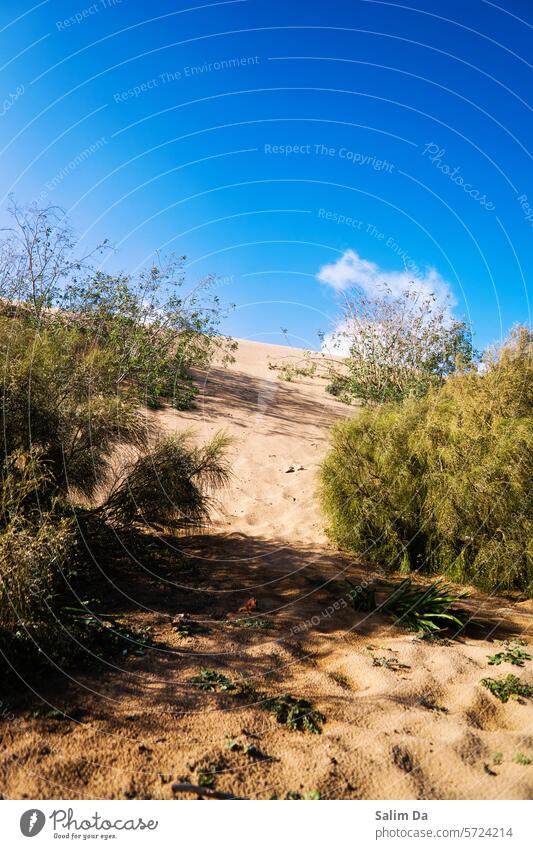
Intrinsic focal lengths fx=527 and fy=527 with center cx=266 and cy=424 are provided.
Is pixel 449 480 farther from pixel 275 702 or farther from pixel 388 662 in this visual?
pixel 275 702

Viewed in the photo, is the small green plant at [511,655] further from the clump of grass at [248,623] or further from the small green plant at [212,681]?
the small green plant at [212,681]

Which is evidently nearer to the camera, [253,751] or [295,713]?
[253,751]

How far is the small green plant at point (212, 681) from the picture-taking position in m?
5.06

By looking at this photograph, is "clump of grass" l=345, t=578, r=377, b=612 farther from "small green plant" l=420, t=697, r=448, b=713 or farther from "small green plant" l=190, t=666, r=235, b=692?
"small green plant" l=190, t=666, r=235, b=692

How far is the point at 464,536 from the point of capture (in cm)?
848

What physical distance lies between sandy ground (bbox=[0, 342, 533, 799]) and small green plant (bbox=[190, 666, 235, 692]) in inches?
3.7

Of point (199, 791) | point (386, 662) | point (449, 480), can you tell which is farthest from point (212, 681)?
point (449, 480)

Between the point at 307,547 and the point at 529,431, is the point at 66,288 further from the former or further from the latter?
the point at 529,431

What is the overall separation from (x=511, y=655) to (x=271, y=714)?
299cm
